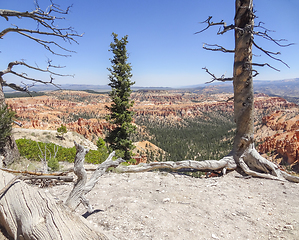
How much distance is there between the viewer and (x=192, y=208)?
4.21 meters

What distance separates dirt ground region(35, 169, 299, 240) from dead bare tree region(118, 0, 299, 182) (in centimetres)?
66

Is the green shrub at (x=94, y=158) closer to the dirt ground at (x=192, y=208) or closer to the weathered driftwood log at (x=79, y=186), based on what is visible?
the dirt ground at (x=192, y=208)

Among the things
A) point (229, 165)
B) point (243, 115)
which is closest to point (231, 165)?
point (229, 165)

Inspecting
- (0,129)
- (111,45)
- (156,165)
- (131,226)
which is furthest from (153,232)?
(111,45)

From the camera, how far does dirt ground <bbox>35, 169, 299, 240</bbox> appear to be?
3.37m

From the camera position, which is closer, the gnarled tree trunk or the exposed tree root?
the exposed tree root

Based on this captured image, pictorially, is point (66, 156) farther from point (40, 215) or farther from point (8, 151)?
point (40, 215)

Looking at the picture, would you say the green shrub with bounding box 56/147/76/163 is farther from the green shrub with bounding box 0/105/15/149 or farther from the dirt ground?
the dirt ground

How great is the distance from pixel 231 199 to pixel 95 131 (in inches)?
2439

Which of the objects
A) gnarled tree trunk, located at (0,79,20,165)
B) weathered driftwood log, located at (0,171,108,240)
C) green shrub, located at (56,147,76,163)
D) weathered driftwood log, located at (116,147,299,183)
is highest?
weathered driftwood log, located at (0,171,108,240)

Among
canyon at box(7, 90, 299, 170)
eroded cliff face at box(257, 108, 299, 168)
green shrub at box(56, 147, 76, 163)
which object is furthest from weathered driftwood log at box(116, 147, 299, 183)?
eroded cliff face at box(257, 108, 299, 168)

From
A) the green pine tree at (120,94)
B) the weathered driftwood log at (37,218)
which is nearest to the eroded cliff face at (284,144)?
the green pine tree at (120,94)

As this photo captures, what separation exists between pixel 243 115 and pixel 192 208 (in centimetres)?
430

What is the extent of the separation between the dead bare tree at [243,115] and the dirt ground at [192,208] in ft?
2.18
